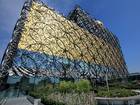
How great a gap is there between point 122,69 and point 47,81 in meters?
48.1

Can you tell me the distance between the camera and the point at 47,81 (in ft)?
152

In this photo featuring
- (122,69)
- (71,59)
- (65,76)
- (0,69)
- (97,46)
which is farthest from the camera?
(122,69)

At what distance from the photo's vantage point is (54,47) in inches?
2057

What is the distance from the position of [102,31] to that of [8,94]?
49.2 meters

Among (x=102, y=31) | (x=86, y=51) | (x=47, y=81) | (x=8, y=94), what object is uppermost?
(x=102, y=31)

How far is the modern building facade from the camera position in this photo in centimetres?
4341

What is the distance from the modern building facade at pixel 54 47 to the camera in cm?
4341

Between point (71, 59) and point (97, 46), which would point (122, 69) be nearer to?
point (97, 46)

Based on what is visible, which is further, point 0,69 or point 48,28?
point 48,28

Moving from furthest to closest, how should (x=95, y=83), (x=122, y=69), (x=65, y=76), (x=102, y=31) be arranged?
(x=122, y=69)
(x=102, y=31)
(x=95, y=83)
(x=65, y=76)

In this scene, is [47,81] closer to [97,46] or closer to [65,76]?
[65,76]

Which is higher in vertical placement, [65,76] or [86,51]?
[86,51]

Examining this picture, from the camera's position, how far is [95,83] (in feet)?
205

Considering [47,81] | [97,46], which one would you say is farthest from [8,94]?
[97,46]
